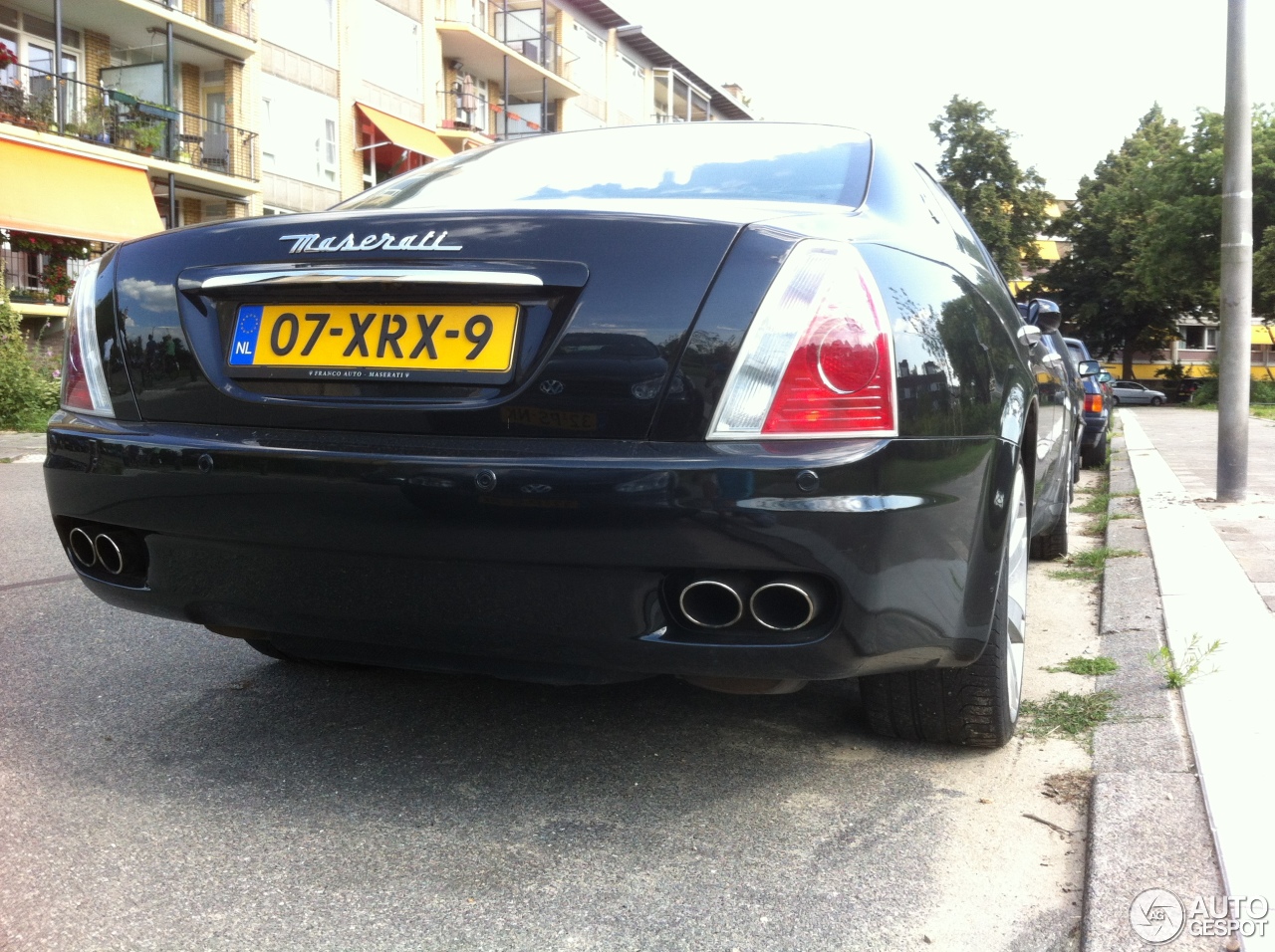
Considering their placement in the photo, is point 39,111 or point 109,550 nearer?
point 109,550

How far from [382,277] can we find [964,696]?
→ 1491 mm

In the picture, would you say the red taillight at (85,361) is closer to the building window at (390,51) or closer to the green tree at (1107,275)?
the building window at (390,51)

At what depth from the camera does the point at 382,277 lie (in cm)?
226

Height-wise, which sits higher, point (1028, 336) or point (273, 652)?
point (1028, 336)

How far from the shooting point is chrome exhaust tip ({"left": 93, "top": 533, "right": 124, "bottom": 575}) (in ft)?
8.41

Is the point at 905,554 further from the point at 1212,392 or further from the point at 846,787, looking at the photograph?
the point at 1212,392

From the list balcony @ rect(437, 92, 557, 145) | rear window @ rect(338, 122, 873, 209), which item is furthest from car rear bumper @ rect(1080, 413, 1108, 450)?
balcony @ rect(437, 92, 557, 145)

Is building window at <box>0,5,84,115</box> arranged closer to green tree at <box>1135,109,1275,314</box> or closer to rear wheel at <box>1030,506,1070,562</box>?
rear wheel at <box>1030,506,1070,562</box>

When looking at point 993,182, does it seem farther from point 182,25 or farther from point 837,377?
point 837,377

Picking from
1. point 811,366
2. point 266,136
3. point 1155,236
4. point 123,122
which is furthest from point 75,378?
point 1155,236

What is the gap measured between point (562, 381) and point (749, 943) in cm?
96

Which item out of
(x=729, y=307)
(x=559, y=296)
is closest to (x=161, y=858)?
(x=559, y=296)

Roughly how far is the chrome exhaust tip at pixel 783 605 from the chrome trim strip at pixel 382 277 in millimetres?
658

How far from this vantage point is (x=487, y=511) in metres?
2.15
